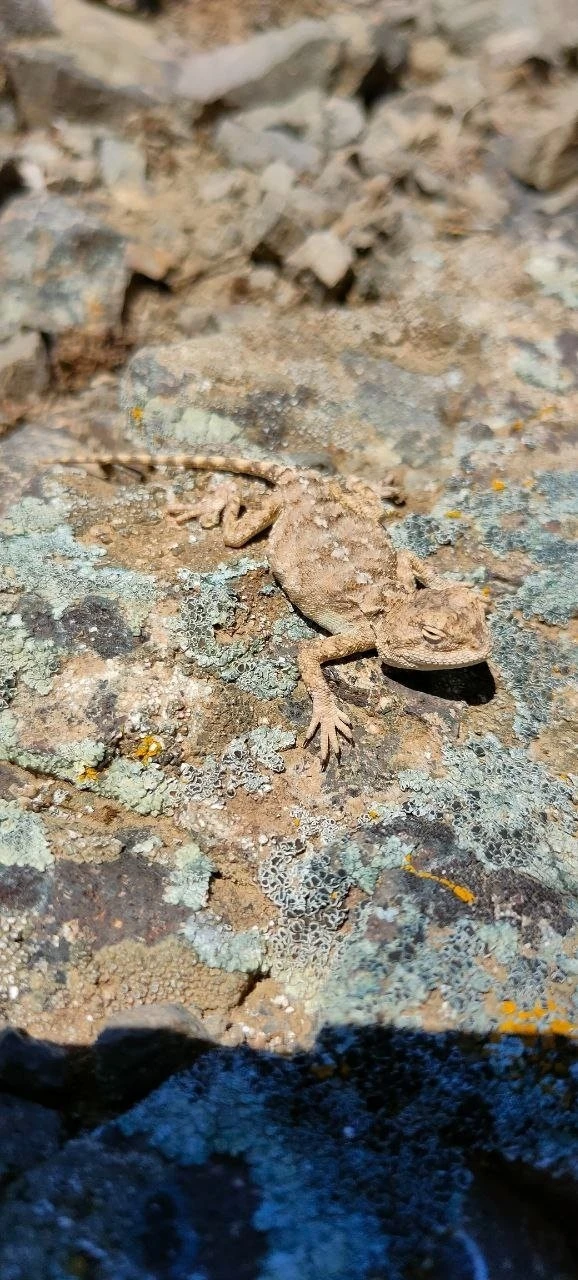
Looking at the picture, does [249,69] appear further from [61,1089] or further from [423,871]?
[61,1089]

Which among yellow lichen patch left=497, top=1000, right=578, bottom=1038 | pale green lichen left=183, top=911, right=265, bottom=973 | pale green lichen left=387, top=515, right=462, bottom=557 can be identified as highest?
pale green lichen left=387, top=515, right=462, bottom=557

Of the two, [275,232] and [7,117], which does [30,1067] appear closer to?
[275,232]

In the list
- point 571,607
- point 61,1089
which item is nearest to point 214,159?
point 571,607

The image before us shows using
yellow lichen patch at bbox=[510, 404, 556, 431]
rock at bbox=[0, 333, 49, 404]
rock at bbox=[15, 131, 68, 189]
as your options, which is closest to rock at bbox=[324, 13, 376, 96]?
rock at bbox=[15, 131, 68, 189]

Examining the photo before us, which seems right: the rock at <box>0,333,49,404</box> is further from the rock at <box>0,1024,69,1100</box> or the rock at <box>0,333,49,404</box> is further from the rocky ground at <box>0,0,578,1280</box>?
the rock at <box>0,1024,69,1100</box>

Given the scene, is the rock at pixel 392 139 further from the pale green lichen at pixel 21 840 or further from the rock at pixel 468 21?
the pale green lichen at pixel 21 840

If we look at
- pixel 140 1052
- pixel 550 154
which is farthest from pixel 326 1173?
pixel 550 154
